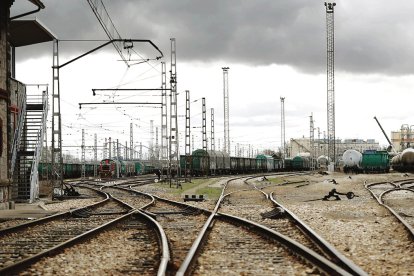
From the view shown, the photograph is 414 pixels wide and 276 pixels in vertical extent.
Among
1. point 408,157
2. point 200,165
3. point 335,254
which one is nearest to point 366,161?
point 408,157

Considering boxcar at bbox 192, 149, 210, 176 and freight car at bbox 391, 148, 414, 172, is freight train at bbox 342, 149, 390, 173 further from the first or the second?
boxcar at bbox 192, 149, 210, 176

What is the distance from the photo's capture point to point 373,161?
65.4 m

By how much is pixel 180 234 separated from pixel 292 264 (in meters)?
4.09

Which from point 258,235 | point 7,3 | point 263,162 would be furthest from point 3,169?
point 263,162

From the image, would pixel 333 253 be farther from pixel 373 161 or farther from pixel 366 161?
pixel 373 161

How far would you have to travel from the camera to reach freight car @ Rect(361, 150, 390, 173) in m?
65.2

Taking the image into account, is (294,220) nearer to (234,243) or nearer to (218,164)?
(234,243)

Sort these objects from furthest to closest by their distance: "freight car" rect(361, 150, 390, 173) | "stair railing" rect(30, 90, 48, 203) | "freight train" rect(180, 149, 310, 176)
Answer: "freight car" rect(361, 150, 390, 173) < "freight train" rect(180, 149, 310, 176) < "stair railing" rect(30, 90, 48, 203)

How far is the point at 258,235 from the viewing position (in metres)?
10.9

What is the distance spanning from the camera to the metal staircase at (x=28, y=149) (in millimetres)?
23047

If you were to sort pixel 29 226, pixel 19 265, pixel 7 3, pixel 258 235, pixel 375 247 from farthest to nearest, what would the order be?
1. pixel 7 3
2. pixel 29 226
3. pixel 258 235
4. pixel 375 247
5. pixel 19 265

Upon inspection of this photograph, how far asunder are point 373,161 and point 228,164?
18.1m

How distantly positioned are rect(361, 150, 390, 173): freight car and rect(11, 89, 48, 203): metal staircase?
47572mm

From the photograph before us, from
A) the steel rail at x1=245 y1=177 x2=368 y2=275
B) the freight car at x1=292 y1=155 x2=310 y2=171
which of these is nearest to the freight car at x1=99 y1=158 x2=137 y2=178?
the freight car at x1=292 y1=155 x2=310 y2=171
